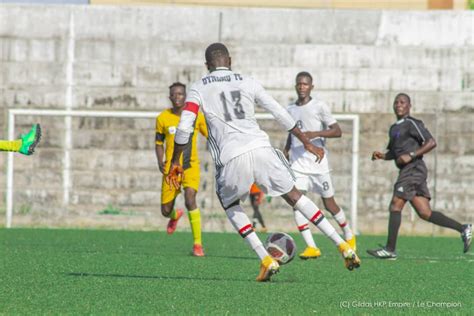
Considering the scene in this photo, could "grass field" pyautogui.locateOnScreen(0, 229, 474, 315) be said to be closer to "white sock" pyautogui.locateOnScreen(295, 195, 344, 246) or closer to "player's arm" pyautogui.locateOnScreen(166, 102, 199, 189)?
"white sock" pyautogui.locateOnScreen(295, 195, 344, 246)

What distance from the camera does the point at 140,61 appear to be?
68.0ft

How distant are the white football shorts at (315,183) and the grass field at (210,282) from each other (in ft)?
2.68

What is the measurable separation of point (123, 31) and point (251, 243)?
12.1 metres

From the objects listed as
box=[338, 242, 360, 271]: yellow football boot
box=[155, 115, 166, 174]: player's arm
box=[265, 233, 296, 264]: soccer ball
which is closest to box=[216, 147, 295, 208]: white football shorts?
box=[338, 242, 360, 271]: yellow football boot

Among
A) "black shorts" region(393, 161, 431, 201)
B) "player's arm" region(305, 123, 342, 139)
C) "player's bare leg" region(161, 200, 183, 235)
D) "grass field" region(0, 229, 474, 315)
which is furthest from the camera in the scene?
"player's bare leg" region(161, 200, 183, 235)

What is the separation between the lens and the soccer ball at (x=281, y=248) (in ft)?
32.7

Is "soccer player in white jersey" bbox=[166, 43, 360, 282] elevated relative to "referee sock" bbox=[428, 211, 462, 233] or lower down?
elevated

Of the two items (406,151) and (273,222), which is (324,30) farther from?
(406,151)

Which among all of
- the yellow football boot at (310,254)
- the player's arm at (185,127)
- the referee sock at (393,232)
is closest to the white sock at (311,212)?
the player's arm at (185,127)

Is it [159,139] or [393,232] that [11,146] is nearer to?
[159,139]

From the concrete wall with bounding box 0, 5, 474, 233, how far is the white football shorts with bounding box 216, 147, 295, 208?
36.1 feet

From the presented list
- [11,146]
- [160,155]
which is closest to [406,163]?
[160,155]

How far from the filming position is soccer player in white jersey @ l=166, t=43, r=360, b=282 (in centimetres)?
921

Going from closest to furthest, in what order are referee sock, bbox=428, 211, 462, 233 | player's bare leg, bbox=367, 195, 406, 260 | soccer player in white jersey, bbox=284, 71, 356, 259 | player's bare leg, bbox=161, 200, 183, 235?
1. player's bare leg, bbox=367, 195, 406, 260
2. soccer player in white jersey, bbox=284, 71, 356, 259
3. referee sock, bbox=428, 211, 462, 233
4. player's bare leg, bbox=161, 200, 183, 235
